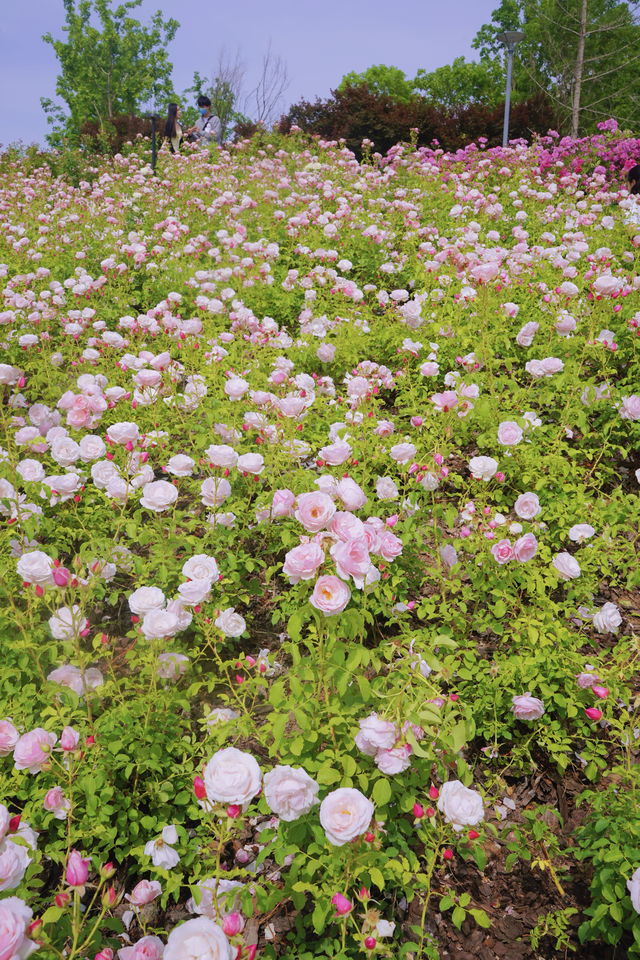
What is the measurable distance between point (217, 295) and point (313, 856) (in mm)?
4681

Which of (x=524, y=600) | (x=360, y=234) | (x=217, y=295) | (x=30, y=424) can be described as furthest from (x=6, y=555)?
(x=360, y=234)

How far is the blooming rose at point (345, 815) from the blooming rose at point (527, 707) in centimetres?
90

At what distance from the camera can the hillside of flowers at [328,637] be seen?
53.6 inches

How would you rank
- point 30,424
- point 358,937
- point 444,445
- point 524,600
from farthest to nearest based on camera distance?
point 30,424, point 444,445, point 524,600, point 358,937

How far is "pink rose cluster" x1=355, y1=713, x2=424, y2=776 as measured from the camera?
1.26m

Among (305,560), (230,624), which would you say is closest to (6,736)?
(230,624)

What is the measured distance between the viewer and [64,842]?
5.29ft

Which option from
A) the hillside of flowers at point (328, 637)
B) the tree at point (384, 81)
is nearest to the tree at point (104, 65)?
the tree at point (384, 81)

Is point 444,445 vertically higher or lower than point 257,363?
lower

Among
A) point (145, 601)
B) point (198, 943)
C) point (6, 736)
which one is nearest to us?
point (198, 943)

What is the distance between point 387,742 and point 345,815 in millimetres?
175

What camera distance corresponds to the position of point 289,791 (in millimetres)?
1253

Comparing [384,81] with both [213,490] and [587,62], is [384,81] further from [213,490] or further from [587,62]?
[213,490]

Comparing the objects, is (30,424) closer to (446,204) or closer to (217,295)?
(217,295)
